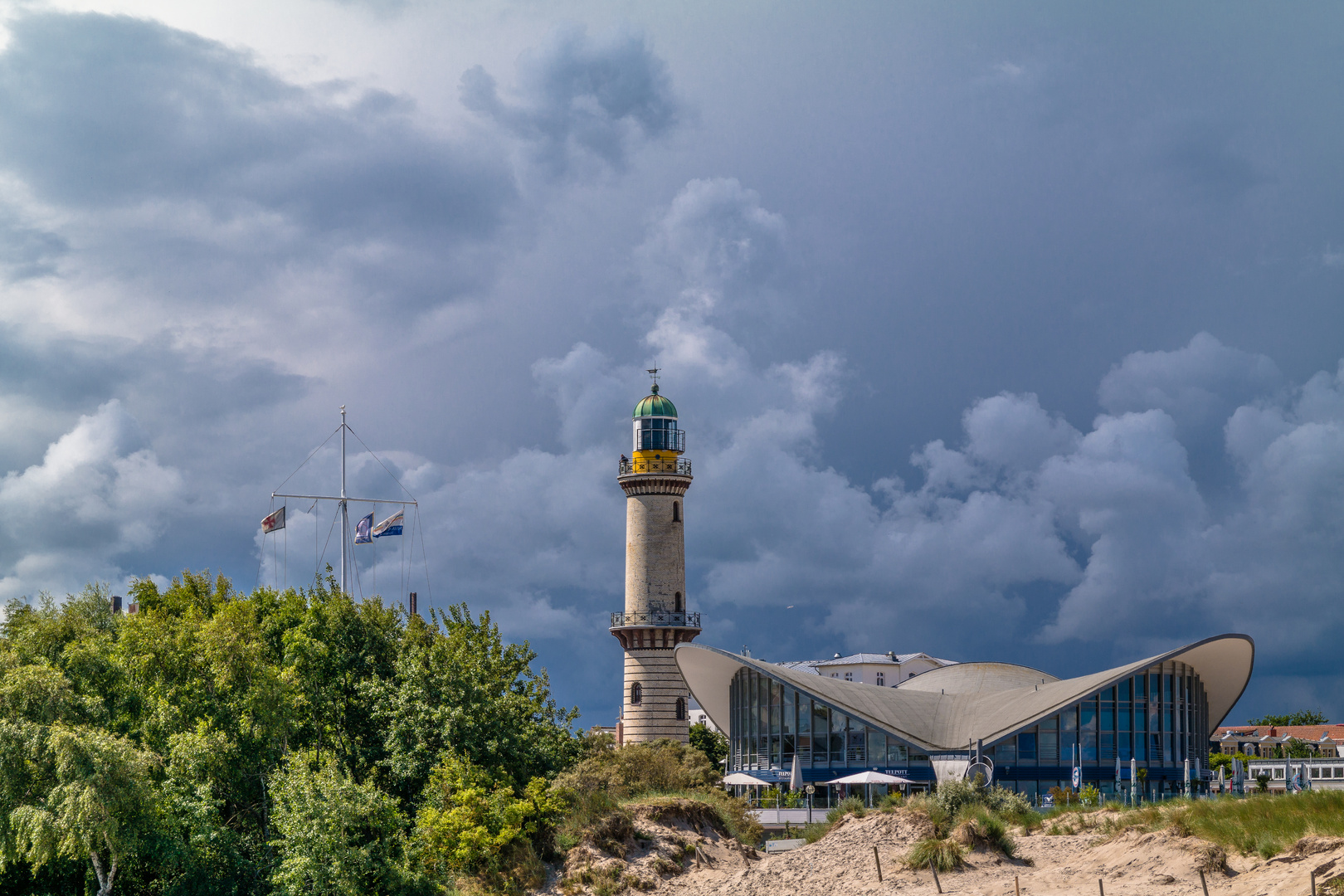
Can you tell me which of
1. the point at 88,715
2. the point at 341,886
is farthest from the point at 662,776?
the point at 88,715

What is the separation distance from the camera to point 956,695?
62.6m

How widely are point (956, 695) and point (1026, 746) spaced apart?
792cm

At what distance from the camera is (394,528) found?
6300 cm

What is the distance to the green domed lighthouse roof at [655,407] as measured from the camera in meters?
68.4

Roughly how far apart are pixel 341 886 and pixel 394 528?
29.5 m

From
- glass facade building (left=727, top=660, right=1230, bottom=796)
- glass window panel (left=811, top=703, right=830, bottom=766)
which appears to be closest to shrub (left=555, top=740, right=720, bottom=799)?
glass facade building (left=727, top=660, right=1230, bottom=796)

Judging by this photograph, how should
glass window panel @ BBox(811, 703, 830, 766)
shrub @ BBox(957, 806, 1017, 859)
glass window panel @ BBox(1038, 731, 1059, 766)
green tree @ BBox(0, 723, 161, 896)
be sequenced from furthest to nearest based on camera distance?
glass window panel @ BBox(811, 703, 830, 766), glass window panel @ BBox(1038, 731, 1059, 766), green tree @ BBox(0, 723, 161, 896), shrub @ BBox(957, 806, 1017, 859)

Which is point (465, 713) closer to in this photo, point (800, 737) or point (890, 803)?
point (890, 803)

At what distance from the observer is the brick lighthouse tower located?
64375 mm

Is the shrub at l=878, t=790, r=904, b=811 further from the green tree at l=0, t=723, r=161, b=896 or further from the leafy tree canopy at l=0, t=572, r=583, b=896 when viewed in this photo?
the green tree at l=0, t=723, r=161, b=896

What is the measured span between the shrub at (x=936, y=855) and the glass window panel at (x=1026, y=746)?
24.1 metres

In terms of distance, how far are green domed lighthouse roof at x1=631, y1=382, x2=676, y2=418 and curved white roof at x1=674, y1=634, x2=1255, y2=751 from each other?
13157 mm

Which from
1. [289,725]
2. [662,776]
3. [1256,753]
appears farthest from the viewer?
[1256,753]

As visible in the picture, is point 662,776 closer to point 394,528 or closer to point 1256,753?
point 394,528
